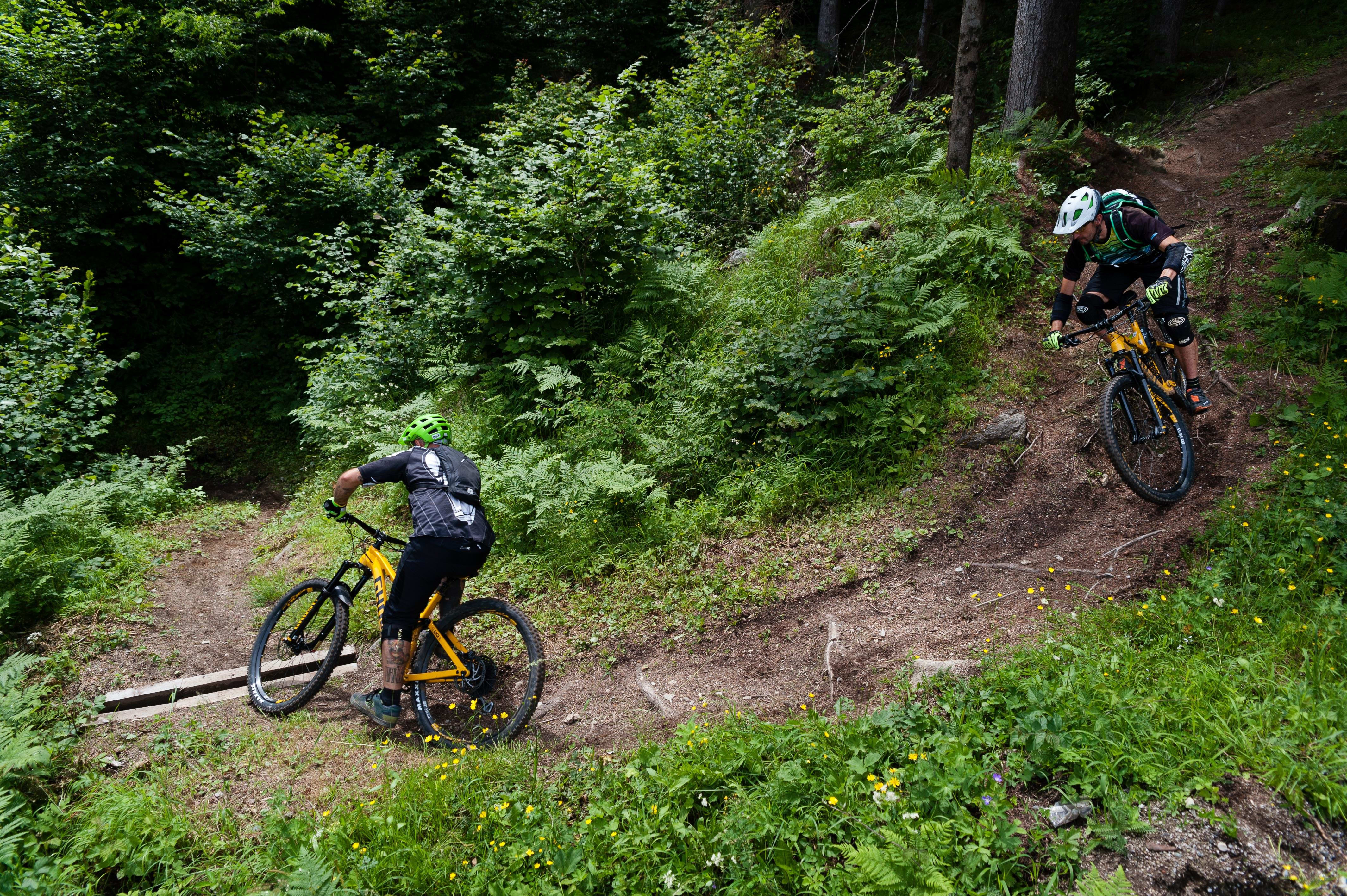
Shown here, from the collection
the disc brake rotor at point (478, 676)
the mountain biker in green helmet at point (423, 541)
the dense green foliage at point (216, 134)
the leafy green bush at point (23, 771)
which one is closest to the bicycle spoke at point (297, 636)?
the mountain biker in green helmet at point (423, 541)

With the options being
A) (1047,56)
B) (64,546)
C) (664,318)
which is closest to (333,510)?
(64,546)

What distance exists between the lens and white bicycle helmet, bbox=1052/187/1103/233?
5.41 m

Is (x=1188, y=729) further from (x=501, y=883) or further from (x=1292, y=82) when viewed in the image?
(x=1292, y=82)

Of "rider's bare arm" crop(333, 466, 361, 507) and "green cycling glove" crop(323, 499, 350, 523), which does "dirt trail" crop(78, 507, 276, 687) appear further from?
"rider's bare arm" crop(333, 466, 361, 507)

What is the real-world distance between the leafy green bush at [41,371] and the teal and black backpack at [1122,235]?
11544 mm

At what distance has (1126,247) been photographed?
18.3 feet

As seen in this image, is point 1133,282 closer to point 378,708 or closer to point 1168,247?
point 1168,247

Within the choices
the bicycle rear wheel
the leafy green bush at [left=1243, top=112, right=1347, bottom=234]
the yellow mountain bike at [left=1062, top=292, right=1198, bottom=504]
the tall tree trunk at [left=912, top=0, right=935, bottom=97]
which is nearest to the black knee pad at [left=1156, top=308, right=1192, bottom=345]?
the yellow mountain bike at [left=1062, top=292, right=1198, bottom=504]

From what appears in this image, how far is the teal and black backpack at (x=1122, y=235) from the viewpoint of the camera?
5457mm

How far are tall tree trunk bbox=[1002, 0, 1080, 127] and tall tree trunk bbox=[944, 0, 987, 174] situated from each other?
1962 mm

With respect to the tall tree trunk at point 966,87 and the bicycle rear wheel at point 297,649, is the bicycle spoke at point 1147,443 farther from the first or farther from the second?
the bicycle rear wheel at point 297,649

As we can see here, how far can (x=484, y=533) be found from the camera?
4.90 metres

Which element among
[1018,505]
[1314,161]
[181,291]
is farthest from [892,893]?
[181,291]

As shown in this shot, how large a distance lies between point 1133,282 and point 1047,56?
5.80 metres
